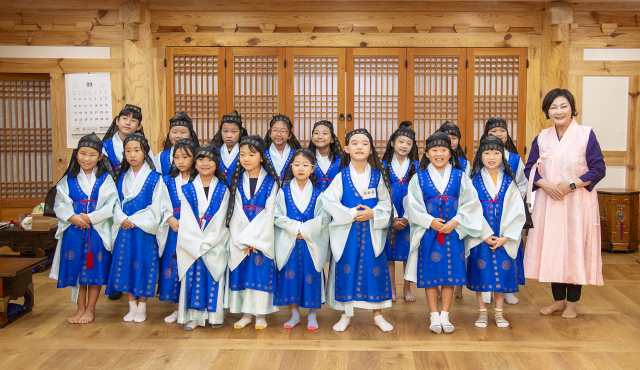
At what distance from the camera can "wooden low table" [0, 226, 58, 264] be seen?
18.0 ft

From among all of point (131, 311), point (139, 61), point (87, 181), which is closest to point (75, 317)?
point (131, 311)

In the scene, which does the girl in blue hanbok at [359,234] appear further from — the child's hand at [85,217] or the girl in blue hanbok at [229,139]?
the child's hand at [85,217]

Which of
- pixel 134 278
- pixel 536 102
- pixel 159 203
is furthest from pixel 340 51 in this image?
pixel 134 278

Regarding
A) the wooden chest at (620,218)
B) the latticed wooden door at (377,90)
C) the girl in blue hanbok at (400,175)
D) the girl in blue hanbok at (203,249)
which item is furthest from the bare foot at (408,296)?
the wooden chest at (620,218)

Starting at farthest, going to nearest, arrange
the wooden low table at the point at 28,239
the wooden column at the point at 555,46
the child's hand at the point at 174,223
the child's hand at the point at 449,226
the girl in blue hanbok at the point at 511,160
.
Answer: the wooden column at the point at 555,46 → the wooden low table at the point at 28,239 → the girl in blue hanbok at the point at 511,160 → the child's hand at the point at 174,223 → the child's hand at the point at 449,226

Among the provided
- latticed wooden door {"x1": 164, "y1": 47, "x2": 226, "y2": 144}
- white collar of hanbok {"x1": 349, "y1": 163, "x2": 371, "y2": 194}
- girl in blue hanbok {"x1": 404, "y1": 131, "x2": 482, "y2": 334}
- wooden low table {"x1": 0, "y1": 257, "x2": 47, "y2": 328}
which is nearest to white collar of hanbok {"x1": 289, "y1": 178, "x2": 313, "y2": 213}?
white collar of hanbok {"x1": 349, "y1": 163, "x2": 371, "y2": 194}

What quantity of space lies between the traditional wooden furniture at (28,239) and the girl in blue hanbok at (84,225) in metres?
1.66

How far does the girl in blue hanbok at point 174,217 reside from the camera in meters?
3.88

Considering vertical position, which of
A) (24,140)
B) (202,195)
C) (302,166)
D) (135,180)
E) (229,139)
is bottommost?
(202,195)

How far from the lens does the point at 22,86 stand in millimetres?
7094

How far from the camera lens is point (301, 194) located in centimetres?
381

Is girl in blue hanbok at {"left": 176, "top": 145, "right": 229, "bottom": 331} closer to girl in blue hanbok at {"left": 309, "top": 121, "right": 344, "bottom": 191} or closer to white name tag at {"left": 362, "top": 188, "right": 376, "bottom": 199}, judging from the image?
girl in blue hanbok at {"left": 309, "top": 121, "right": 344, "bottom": 191}

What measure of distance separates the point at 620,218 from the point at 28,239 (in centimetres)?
667

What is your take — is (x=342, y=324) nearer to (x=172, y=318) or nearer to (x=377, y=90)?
(x=172, y=318)
